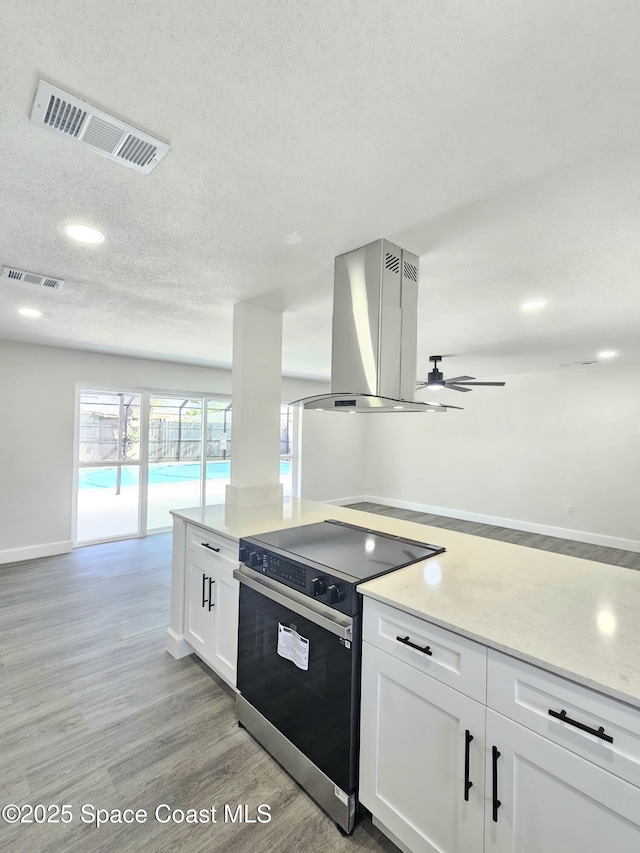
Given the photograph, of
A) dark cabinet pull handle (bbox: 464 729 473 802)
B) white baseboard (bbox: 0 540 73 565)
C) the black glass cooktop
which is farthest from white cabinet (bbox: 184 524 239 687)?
white baseboard (bbox: 0 540 73 565)

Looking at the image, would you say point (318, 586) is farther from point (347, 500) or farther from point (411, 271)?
point (347, 500)

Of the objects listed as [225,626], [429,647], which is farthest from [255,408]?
[429,647]

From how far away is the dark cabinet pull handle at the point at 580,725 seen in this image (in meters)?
0.94

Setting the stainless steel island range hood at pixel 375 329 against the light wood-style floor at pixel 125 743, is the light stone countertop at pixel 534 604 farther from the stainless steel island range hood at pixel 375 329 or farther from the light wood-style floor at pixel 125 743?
the light wood-style floor at pixel 125 743

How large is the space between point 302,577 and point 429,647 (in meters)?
0.60

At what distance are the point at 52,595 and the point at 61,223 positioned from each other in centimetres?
329

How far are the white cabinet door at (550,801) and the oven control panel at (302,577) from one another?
0.59 metres

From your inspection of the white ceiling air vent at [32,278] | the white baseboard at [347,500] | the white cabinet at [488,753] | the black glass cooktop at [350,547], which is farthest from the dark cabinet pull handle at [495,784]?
the white baseboard at [347,500]

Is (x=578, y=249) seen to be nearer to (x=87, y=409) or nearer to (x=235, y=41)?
(x=235, y=41)

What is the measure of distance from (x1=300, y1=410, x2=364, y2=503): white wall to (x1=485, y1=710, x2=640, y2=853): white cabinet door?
20.3 ft

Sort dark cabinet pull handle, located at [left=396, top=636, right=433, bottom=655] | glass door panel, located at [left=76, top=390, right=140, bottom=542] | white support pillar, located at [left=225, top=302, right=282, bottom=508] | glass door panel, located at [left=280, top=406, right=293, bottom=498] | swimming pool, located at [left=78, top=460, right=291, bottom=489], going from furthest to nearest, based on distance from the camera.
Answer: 1. glass door panel, located at [left=280, top=406, right=293, bottom=498]
2. swimming pool, located at [left=78, top=460, right=291, bottom=489]
3. glass door panel, located at [left=76, top=390, right=140, bottom=542]
4. white support pillar, located at [left=225, top=302, right=282, bottom=508]
5. dark cabinet pull handle, located at [left=396, top=636, right=433, bottom=655]

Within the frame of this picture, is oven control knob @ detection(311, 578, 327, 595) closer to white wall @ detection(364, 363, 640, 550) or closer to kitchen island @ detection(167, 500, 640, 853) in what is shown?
kitchen island @ detection(167, 500, 640, 853)

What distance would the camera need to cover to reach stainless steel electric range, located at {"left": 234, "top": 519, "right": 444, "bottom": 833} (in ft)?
5.01

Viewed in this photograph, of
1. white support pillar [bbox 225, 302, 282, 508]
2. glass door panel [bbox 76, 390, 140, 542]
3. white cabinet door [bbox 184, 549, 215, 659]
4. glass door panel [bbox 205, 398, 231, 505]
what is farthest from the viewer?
glass door panel [bbox 205, 398, 231, 505]
